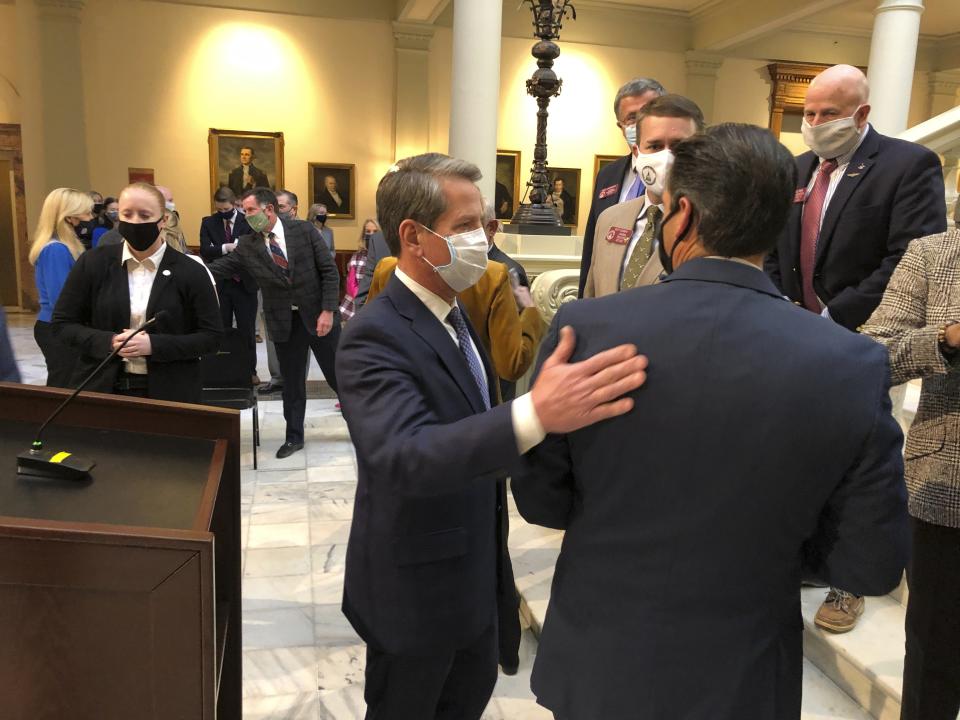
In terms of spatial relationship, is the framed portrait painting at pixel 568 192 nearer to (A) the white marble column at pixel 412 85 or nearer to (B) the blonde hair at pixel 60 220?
(A) the white marble column at pixel 412 85

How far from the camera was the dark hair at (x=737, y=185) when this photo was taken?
119 centimetres

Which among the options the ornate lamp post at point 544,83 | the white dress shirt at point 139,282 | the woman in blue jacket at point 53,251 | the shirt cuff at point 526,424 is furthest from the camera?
the ornate lamp post at point 544,83

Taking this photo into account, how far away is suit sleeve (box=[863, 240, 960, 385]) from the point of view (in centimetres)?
199

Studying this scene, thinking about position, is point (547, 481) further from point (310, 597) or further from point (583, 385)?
point (310, 597)

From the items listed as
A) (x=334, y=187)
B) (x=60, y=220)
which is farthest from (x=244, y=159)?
(x=60, y=220)

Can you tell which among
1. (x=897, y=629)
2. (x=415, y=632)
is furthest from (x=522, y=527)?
(x=415, y=632)

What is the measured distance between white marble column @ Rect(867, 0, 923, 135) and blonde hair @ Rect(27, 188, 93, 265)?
862cm

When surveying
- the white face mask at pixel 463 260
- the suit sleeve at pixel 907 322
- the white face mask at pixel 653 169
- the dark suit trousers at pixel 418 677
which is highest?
the white face mask at pixel 653 169

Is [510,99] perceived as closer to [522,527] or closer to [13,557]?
[522,527]

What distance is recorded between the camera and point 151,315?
3.42m

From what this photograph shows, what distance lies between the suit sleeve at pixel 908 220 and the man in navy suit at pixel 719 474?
174 cm

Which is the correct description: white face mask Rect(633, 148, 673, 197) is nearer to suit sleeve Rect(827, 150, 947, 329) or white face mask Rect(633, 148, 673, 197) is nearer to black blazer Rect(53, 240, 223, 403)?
suit sleeve Rect(827, 150, 947, 329)

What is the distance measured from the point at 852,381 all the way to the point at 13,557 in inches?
58.0

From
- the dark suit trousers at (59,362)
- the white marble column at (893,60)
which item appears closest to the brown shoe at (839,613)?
the dark suit trousers at (59,362)
